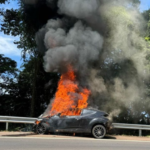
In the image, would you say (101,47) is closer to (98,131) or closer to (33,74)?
(98,131)

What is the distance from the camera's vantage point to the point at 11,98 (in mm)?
18734

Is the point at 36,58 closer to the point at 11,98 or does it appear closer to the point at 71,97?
the point at 11,98

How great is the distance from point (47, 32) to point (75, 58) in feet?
7.31

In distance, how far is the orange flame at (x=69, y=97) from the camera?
10367 millimetres

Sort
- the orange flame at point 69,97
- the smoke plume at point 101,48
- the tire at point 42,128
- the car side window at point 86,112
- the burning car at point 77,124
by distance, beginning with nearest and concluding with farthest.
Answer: the burning car at point 77,124, the tire at point 42,128, the car side window at point 86,112, the orange flame at point 69,97, the smoke plume at point 101,48

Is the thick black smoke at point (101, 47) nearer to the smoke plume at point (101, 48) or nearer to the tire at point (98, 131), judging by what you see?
the smoke plume at point (101, 48)

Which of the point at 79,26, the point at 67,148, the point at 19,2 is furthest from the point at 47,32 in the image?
the point at 67,148

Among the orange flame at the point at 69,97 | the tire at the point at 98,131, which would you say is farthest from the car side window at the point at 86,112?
the tire at the point at 98,131

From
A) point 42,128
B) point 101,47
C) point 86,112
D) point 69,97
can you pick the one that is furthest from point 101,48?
point 42,128

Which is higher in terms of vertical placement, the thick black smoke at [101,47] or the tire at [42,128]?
the thick black smoke at [101,47]

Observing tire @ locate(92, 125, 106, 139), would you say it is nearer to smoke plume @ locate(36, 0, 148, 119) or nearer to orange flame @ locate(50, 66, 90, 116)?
orange flame @ locate(50, 66, 90, 116)

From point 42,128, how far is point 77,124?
160 centimetres

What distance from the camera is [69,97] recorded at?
1130cm

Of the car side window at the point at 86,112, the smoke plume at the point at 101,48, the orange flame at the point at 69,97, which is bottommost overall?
the car side window at the point at 86,112
